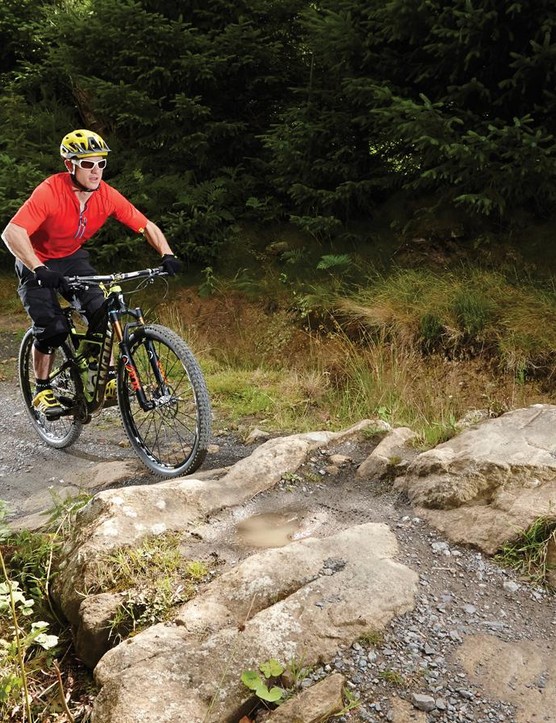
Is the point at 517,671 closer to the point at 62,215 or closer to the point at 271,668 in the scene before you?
the point at 271,668

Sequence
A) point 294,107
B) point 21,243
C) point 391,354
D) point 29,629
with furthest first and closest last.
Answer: point 294,107, point 391,354, point 21,243, point 29,629

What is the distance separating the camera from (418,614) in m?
2.59

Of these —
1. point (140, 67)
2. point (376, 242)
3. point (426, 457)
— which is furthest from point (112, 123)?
point (426, 457)

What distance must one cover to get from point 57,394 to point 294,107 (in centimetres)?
518

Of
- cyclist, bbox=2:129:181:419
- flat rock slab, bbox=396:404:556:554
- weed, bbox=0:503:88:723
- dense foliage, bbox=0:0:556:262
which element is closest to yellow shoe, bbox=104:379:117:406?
cyclist, bbox=2:129:181:419

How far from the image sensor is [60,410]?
5.33 meters

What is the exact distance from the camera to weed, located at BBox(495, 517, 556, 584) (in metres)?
2.82

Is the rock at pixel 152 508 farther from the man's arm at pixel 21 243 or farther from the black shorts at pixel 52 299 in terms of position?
the man's arm at pixel 21 243

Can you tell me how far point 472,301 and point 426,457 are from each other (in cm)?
340

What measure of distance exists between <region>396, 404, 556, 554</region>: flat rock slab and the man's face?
3.08 metres

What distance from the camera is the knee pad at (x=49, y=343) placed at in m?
5.04

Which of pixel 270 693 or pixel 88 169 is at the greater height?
pixel 88 169

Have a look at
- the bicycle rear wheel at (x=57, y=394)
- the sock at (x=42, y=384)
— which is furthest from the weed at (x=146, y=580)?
the sock at (x=42, y=384)

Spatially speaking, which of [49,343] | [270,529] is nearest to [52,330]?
[49,343]
